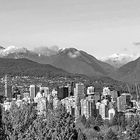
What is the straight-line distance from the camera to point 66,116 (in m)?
29.1

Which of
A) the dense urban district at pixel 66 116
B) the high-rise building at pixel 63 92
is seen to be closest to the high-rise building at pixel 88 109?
the dense urban district at pixel 66 116

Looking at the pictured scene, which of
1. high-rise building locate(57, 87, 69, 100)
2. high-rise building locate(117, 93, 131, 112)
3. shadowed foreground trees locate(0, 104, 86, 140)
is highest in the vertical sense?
high-rise building locate(57, 87, 69, 100)

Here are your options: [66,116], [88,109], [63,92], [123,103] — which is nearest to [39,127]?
[66,116]

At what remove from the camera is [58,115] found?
2897 cm

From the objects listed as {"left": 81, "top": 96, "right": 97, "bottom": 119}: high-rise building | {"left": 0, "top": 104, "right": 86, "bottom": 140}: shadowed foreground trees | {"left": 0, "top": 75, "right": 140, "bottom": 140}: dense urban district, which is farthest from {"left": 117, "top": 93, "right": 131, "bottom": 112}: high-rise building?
{"left": 0, "top": 104, "right": 86, "bottom": 140}: shadowed foreground trees

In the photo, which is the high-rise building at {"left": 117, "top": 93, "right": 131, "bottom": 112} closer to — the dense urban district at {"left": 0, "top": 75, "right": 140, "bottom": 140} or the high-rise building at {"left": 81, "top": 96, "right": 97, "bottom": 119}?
the dense urban district at {"left": 0, "top": 75, "right": 140, "bottom": 140}

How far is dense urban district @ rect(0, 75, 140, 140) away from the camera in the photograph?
83.3ft

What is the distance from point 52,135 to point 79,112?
7862 cm

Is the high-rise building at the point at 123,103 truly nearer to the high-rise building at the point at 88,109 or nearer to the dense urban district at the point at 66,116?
the dense urban district at the point at 66,116

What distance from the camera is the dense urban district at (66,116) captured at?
25400 millimetres

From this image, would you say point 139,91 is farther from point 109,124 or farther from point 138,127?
point 109,124

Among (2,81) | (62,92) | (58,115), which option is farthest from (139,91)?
(2,81)

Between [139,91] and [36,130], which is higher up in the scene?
[139,91]

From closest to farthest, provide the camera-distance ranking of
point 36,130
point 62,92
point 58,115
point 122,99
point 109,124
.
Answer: point 36,130, point 58,115, point 109,124, point 122,99, point 62,92
